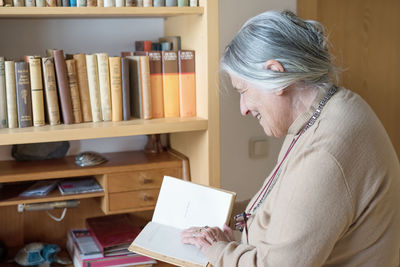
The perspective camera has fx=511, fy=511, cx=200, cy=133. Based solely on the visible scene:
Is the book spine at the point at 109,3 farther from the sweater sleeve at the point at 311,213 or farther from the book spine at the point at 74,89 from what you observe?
the sweater sleeve at the point at 311,213

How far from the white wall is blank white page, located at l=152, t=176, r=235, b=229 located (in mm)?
521

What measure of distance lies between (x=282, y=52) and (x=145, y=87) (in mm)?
693

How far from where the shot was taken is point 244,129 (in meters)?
2.14

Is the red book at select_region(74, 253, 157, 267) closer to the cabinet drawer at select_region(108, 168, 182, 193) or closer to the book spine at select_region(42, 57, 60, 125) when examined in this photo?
the cabinet drawer at select_region(108, 168, 182, 193)

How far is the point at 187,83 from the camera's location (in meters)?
1.84

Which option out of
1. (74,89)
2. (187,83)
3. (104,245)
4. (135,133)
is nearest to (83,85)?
(74,89)

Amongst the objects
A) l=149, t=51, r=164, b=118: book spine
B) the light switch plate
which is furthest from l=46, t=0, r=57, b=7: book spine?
the light switch plate

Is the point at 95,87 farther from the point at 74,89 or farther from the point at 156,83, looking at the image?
the point at 156,83

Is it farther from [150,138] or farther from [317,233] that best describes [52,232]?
[317,233]

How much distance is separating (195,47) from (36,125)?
24.0 inches

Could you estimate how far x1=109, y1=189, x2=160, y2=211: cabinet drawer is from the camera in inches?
73.8

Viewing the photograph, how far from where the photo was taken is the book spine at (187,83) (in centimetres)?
183

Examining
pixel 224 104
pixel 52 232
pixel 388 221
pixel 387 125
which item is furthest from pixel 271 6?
pixel 52 232

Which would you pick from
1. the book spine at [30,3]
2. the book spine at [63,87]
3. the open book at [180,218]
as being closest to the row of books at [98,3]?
the book spine at [30,3]
